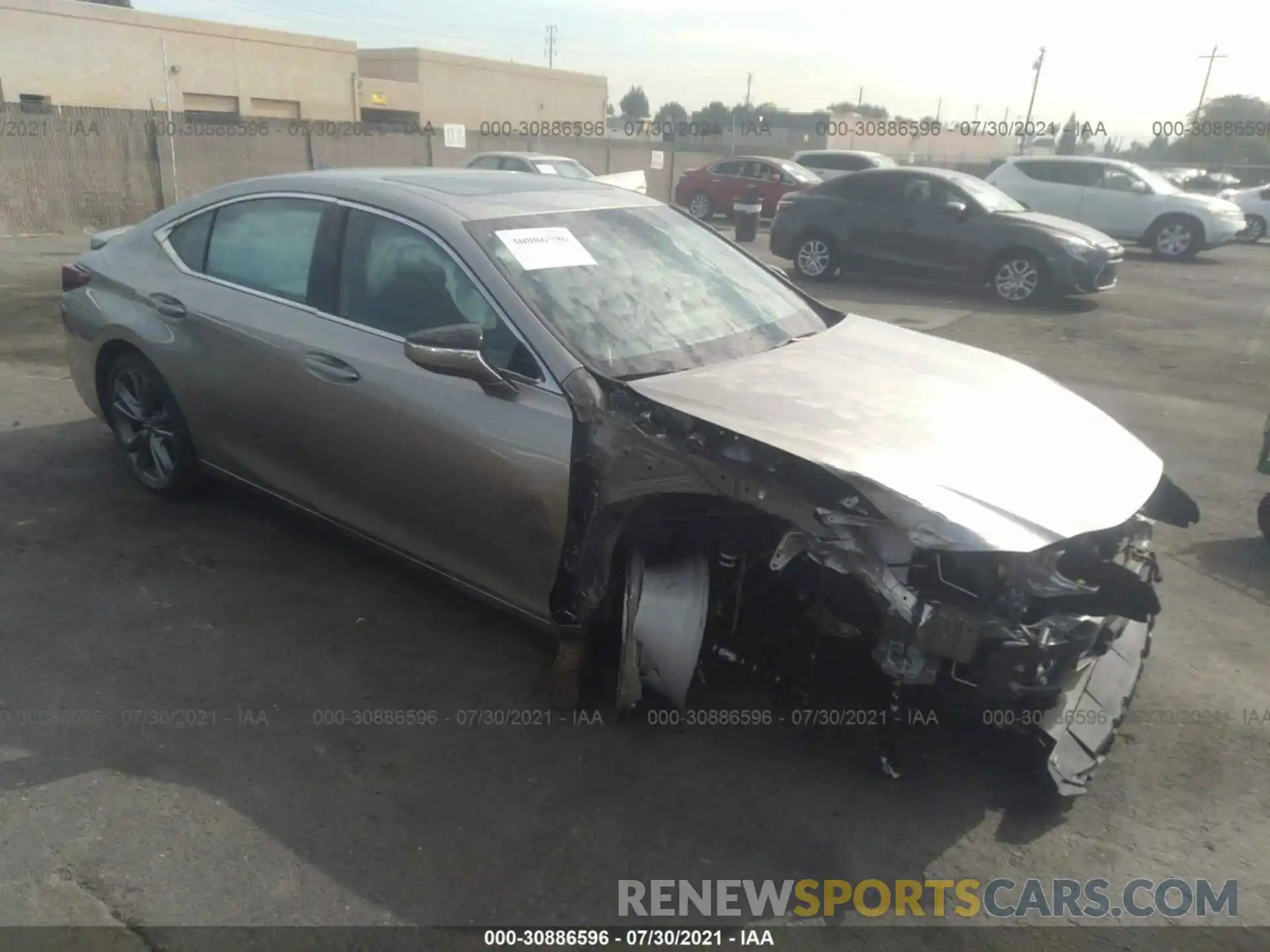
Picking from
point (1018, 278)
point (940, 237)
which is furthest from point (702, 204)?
point (1018, 278)

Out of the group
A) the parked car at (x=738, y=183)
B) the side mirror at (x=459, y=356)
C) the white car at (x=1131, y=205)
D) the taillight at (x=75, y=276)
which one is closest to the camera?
the side mirror at (x=459, y=356)

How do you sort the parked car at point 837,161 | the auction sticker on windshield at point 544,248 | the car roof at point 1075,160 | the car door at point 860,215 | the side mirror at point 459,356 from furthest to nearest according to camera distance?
the parked car at point 837,161 < the car roof at point 1075,160 < the car door at point 860,215 < the auction sticker on windshield at point 544,248 < the side mirror at point 459,356

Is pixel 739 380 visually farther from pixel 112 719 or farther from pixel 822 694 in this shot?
pixel 112 719

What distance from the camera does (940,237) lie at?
1285 centimetres

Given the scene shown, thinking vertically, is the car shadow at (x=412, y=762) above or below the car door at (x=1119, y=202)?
below

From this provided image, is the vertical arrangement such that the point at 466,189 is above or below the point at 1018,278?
above

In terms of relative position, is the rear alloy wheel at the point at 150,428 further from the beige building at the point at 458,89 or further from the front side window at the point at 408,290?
the beige building at the point at 458,89

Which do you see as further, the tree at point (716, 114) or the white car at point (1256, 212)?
the tree at point (716, 114)

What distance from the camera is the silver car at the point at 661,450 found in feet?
9.20

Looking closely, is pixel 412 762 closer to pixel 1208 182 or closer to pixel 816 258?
pixel 816 258

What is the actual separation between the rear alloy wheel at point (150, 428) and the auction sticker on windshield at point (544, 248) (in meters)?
2.02

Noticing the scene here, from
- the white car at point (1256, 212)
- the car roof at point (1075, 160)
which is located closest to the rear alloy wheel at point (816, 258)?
the car roof at point (1075, 160)

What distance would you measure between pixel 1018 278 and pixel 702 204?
1234cm

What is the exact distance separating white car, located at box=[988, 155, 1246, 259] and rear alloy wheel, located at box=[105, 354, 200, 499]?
53.5ft
